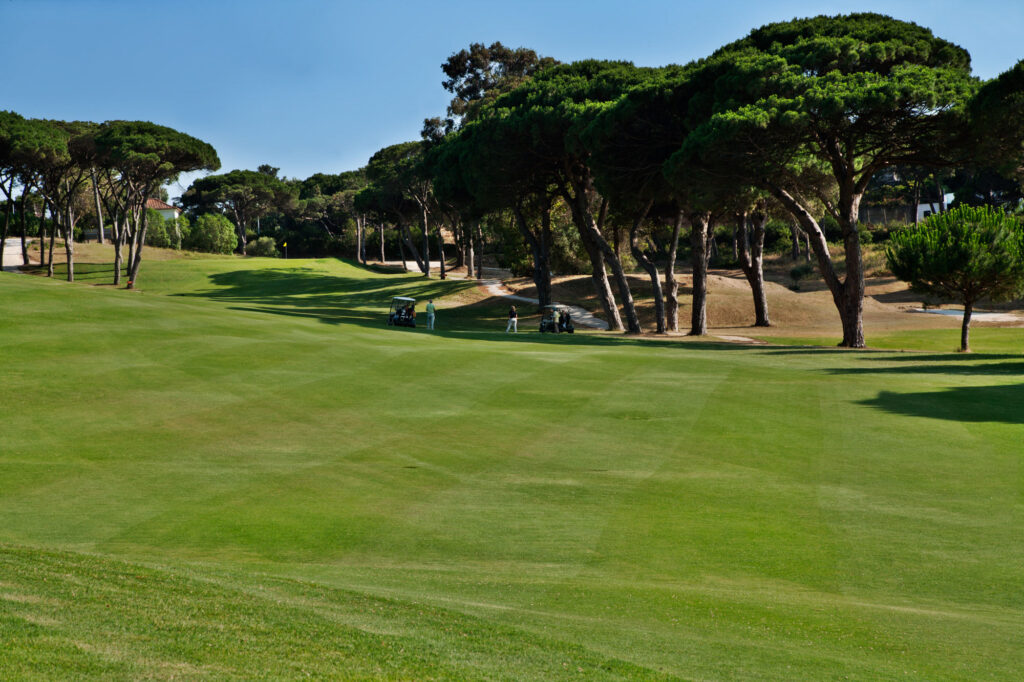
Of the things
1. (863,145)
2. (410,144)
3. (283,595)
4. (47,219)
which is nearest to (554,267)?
(410,144)

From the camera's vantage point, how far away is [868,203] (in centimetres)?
10794

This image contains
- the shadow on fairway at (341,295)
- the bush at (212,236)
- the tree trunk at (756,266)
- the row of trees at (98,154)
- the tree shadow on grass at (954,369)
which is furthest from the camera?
the bush at (212,236)

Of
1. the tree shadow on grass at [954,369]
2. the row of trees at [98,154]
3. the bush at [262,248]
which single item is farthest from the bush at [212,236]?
the tree shadow on grass at [954,369]

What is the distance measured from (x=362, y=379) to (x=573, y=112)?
95.5 ft

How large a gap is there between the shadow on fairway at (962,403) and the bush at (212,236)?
109671mm

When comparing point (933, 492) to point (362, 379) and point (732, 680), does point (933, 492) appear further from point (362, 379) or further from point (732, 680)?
point (362, 379)

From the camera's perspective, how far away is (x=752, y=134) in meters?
34.8

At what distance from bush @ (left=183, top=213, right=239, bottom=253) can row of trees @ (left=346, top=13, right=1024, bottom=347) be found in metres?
67.6

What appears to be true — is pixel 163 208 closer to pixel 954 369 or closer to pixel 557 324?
pixel 557 324

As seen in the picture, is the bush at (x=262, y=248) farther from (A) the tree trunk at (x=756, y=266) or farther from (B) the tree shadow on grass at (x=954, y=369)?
(B) the tree shadow on grass at (x=954, y=369)

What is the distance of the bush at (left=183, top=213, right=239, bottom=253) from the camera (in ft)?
389

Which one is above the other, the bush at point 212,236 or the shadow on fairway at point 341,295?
the bush at point 212,236

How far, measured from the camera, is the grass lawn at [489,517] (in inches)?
286

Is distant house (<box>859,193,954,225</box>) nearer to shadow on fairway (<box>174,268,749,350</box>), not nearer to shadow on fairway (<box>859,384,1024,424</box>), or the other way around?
shadow on fairway (<box>174,268,749,350</box>)
